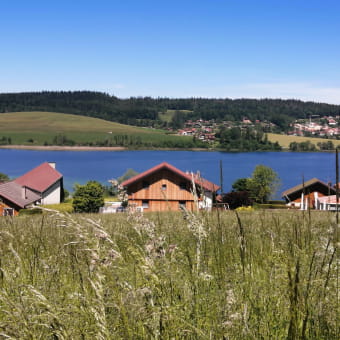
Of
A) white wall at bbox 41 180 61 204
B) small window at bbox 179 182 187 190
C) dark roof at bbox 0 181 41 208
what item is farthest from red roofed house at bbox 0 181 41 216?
small window at bbox 179 182 187 190

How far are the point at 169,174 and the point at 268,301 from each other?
4534cm

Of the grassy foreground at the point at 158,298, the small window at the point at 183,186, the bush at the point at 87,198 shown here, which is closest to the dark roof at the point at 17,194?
the bush at the point at 87,198

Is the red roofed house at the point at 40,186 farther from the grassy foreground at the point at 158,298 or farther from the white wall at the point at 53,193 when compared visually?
the grassy foreground at the point at 158,298

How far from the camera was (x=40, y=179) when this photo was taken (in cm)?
6097

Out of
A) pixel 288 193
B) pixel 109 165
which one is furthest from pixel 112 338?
pixel 109 165

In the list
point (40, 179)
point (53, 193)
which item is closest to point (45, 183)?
point (40, 179)

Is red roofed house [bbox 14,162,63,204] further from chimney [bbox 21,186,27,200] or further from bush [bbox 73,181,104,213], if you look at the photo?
bush [bbox 73,181,104,213]

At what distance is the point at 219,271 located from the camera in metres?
2.85

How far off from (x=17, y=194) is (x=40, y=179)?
1186cm

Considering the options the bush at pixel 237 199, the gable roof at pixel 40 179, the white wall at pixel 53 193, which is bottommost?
the white wall at pixel 53 193

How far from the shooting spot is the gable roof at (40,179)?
5853 cm

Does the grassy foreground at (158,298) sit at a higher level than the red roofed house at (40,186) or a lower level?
higher

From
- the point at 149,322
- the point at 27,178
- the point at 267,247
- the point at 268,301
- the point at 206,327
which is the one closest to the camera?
the point at 149,322

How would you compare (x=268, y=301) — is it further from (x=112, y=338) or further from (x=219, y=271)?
(x=112, y=338)
